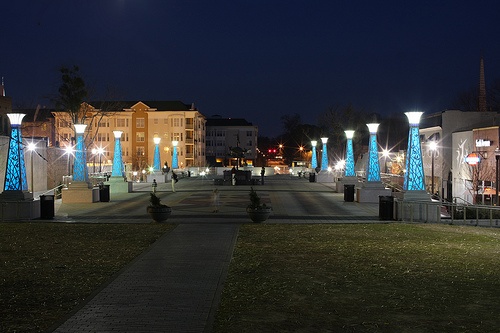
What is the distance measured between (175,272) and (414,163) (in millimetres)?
12846

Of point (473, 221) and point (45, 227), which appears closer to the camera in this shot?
point (45, 227)

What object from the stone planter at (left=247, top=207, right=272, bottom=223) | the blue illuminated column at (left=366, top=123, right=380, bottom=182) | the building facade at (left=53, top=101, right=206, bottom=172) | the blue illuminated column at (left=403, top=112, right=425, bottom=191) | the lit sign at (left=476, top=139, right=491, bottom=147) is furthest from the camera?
the building facade at (left=53, top=101, right=206, bottom=172)

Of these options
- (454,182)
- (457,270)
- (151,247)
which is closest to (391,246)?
(457,270)

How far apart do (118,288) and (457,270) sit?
619 centimetres

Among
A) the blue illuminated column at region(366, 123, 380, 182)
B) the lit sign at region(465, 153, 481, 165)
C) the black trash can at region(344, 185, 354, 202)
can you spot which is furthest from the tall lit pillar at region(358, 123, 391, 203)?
the lit sign at region(465, 153, 481, 165)

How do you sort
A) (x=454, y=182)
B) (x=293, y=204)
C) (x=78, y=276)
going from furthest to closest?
(x=454, y=182) < (x=293, y=204) < (x=78, y=276)

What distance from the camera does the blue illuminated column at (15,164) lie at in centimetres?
2053

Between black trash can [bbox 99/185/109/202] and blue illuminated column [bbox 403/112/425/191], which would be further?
black trash can [bbox 99/185/109/202]

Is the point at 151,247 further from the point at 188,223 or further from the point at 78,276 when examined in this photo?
the point at 188,223

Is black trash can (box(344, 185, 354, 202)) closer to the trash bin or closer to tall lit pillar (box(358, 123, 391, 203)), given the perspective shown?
tall lit pillar (box(358, 123, 391, 203))

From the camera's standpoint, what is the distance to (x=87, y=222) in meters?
19.5

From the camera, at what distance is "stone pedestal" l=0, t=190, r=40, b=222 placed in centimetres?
1991

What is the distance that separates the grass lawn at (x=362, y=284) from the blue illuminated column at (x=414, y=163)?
4539mm

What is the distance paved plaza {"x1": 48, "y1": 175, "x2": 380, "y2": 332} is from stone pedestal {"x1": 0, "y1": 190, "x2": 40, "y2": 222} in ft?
3.49
